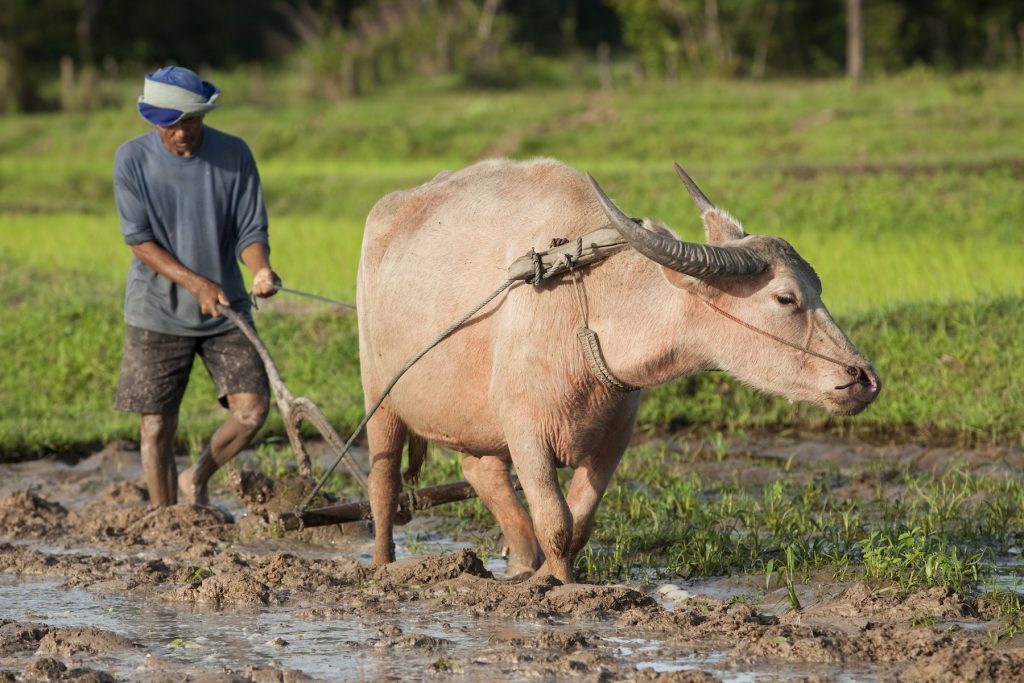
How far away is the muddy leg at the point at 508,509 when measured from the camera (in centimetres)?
481

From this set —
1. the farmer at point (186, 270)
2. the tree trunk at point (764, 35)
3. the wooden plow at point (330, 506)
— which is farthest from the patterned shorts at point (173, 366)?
the tree trunk at point (764, 35)

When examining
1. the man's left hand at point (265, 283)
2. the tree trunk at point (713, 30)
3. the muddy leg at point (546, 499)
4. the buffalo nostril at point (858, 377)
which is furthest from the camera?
the tree trunk at point (713, 30)

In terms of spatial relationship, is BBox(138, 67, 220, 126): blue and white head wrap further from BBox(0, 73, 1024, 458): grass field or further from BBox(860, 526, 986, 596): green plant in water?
BBox(860, 526, 986, 596): green plant in water

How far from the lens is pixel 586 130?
1811 centimetres

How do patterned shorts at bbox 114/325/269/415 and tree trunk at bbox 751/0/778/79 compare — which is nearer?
patterned shorts at bbox 114/325/269/415

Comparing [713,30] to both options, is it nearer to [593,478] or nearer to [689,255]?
[593,478]

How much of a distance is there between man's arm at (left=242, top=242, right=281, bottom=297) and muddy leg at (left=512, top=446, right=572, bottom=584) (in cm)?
151

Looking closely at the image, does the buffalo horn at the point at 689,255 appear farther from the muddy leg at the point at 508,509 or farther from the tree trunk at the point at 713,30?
the tree trunk at the point at 713,30

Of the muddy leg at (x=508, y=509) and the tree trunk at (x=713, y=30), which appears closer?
the muddy leg at (x=508, y=509)

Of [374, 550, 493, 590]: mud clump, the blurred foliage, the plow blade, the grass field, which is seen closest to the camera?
[374, 550, 493, 590]: mud clump

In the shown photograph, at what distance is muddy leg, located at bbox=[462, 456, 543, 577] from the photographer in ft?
15.8

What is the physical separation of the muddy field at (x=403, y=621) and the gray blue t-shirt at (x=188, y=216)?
0.69m

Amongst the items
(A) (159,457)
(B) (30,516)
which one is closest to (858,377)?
(A) (159,457)

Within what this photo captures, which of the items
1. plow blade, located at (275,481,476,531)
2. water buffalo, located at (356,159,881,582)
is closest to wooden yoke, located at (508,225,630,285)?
water buffalo, located at (356,159,881,582)
